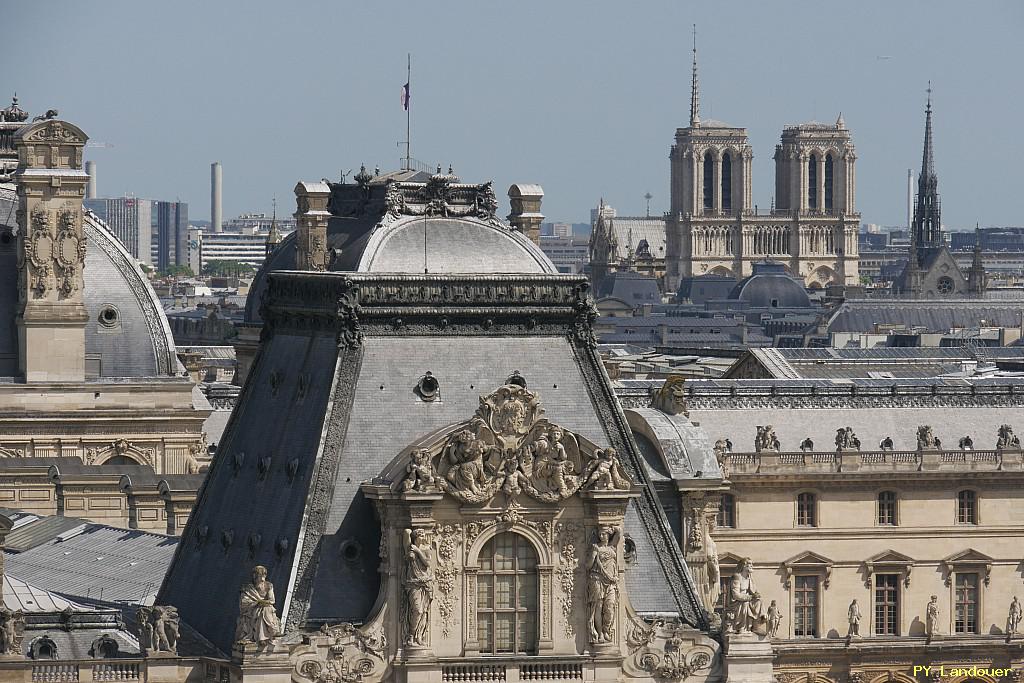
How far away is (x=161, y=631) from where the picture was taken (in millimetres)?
50500

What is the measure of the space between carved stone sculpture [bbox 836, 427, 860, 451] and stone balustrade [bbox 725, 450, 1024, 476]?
23cm

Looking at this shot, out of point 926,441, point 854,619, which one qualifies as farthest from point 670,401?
A: point 926,441

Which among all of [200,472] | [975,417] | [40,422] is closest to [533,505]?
[200,472]

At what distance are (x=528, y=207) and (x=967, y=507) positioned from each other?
1428 inches

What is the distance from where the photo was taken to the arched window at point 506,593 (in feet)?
165

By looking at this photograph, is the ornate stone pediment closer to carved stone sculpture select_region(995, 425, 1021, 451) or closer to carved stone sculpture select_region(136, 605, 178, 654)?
carved stone sculpture select_region(136, 605, 178, 654)

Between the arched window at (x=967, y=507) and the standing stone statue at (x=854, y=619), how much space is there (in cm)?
518

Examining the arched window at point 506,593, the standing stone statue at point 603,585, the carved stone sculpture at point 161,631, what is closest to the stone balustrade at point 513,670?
the arched window at point 506,593

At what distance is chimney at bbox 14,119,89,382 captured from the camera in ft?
351

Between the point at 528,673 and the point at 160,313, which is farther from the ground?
the point at 160,313

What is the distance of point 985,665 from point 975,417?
44.0ft

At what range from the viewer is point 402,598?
49562 millimetres

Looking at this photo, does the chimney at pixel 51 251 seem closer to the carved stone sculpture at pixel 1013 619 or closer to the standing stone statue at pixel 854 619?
the standing stone statue at pixel 854 619

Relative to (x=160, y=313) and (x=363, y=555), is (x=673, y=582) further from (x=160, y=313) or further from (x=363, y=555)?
(x=160, y=313)
